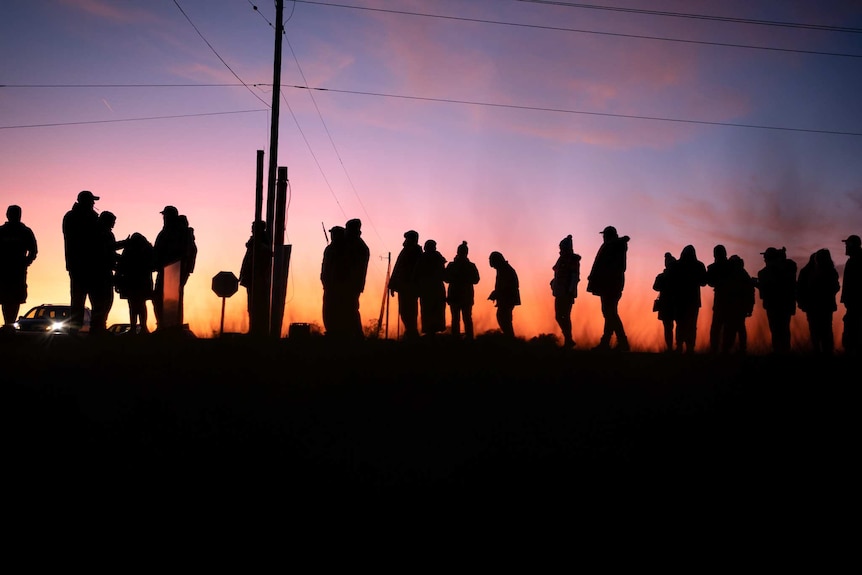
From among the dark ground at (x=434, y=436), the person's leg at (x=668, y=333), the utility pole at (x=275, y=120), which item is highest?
the utility pole at (x=275, y=120)

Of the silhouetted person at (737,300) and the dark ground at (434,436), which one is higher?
the silhouetted person at (737,300)

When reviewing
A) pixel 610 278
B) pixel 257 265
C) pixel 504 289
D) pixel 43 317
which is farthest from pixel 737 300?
pixel 43 317

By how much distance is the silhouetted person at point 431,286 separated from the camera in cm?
1689

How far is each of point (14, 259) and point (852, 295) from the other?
Answer: 13.1m

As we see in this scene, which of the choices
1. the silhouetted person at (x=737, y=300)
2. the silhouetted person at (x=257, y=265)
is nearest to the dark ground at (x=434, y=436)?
the silhouetted person at (x=737, y=300)

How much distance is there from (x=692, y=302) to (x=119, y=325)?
148 feet

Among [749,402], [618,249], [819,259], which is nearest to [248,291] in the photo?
[618,249]

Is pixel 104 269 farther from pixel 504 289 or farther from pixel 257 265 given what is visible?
pixel 504 289

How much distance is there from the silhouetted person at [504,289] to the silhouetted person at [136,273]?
683cm

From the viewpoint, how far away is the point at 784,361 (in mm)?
11461

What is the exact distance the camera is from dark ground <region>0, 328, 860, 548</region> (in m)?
4.64

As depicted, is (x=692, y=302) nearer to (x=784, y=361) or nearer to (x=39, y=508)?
(x=784, y=361)

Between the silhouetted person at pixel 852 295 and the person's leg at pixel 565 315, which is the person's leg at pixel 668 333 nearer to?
the person's leg at pixel 565 315

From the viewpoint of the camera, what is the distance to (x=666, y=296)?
52.5 feet
